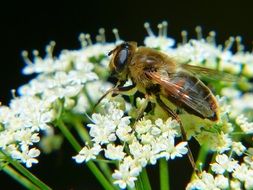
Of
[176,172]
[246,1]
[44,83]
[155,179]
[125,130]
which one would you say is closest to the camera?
[125,130]

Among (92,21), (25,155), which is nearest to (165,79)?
(25,155)

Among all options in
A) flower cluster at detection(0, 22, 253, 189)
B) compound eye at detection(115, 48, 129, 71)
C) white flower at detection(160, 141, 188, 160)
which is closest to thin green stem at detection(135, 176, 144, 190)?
flower cluster at detection(0, 22, 253, 189)

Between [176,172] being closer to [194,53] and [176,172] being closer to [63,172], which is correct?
[63,172]

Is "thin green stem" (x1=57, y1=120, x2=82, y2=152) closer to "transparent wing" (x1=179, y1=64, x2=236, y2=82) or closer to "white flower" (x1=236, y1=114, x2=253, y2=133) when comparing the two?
"transparent wing" (x1=179, y1=64, x2=236, y2=82)

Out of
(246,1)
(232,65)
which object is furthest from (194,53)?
(246,1)

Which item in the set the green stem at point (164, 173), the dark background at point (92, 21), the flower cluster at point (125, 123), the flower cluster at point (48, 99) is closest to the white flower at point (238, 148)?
the flower cluster at point (125, 123)
